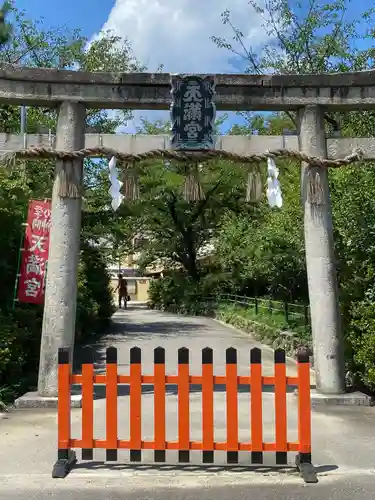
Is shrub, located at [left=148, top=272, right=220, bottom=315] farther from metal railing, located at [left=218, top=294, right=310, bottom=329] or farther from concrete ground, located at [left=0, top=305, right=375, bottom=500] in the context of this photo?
concrete ground, located at [left=0, top=305, right=375, bottom=500]

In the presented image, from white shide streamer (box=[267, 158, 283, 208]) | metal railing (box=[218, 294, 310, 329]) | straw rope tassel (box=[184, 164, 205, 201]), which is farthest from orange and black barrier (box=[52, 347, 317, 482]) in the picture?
metal railing (box=[218, 294, 310, 329])

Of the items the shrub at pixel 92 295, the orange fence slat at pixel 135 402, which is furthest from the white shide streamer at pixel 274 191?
the shrub at pixel 92 295

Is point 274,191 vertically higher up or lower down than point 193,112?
lower down

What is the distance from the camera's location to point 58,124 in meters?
8.65

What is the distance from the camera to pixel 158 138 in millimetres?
8633

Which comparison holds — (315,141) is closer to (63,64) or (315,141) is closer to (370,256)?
(370,256)

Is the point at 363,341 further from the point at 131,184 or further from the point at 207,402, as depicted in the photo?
the point at 131,184

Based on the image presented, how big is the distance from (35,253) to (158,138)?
263 centimetres

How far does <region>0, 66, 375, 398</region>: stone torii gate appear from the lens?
841cm

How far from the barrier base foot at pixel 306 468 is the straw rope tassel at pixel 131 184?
475cm

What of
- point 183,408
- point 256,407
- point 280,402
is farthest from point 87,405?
point 280,402

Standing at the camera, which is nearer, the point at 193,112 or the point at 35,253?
the point at 193,112

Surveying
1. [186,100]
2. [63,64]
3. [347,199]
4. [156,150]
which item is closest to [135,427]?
[156,150]

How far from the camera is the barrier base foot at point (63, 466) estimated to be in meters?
5.31
